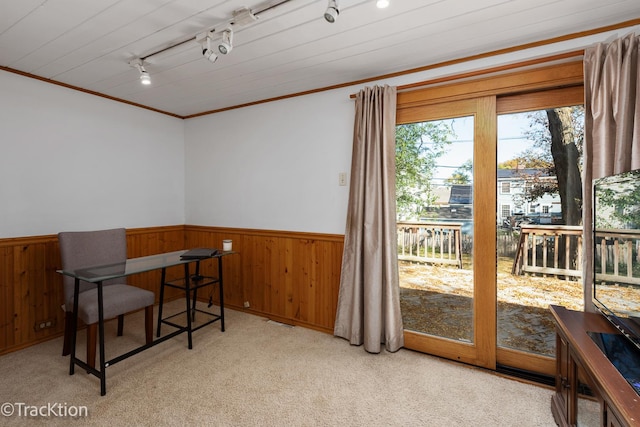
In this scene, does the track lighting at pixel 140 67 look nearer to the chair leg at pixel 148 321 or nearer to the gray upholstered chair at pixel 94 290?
the gray upholstered chair at pixel 94 290

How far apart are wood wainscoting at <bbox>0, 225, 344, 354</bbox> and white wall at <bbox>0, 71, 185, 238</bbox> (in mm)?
209

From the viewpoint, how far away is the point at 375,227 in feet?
8.48

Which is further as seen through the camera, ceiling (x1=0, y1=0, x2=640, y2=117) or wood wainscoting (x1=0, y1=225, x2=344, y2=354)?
wood wainscoting (x1=0, y1=225, x2=344, y2=354)

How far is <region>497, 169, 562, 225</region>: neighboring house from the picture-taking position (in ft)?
7.31

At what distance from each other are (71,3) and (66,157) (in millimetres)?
1672

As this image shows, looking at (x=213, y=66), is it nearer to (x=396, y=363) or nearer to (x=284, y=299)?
(x=284, y=299)

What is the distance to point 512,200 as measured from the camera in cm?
233

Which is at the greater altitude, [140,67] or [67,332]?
[140,67]

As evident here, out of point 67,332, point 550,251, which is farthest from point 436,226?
point 67,332

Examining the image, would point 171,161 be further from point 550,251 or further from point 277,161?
point 550,251

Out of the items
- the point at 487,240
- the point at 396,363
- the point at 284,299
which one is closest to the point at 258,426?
the point at 396,363

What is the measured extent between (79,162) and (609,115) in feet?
13.7

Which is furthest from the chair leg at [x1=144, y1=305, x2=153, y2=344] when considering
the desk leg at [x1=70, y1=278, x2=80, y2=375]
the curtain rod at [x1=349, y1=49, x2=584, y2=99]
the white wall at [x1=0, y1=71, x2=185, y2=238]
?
the curtain rod at [x1=349, y1=49, x2=584, y2=99]

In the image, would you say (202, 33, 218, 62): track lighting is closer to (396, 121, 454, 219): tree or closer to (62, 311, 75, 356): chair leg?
(396, 121, 454, 219): tree
